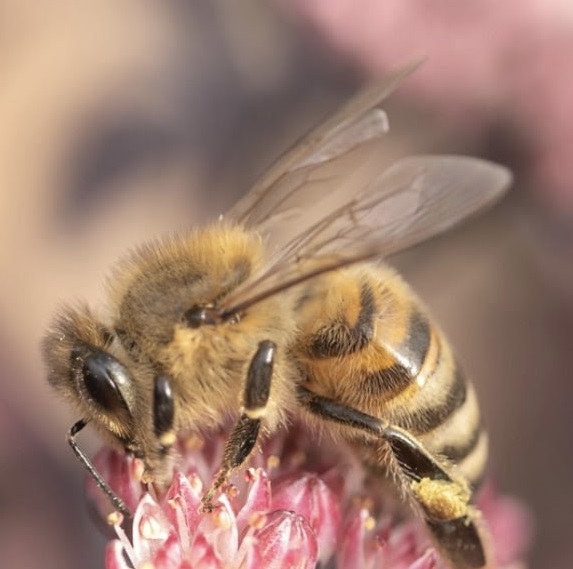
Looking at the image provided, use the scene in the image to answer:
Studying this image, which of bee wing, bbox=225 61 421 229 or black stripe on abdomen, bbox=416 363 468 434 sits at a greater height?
bee wing, bbox=225 61 421 229

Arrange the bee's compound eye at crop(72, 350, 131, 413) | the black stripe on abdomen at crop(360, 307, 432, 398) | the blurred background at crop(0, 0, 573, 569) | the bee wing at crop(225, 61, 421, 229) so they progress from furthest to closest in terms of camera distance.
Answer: the blurred background at crop(0, 0, 573, 569)
the bee wing at crop(225, 61, 421, 229)
the black stripe on abdomen at crop(360, 307, 432, 398)
the bee's compound eye at crop(72, 350, 131, 413)

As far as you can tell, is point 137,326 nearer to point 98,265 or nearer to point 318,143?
point 318,143

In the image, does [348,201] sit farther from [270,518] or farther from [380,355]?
[270,518]

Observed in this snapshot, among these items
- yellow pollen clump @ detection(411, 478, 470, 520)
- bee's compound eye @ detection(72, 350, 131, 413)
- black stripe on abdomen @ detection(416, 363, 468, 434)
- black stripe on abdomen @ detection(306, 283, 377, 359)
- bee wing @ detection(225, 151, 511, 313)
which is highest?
bee's compound eye @ detection(72, 350, 131, 413)

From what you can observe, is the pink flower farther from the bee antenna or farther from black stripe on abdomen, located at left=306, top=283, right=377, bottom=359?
black stripe on abdomen, located at left=306, top=283, right=377, bottom=359

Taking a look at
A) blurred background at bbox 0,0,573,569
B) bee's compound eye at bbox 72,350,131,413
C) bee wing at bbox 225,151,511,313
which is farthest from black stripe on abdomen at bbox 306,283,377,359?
blurred background at bbox 0,0,573,569

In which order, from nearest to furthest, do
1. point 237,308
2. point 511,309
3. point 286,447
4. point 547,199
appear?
point 237,308 < point 286,447 < point 547,199 < point 511,309

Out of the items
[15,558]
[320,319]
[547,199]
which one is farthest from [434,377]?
[15,558]

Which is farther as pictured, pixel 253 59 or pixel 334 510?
pixel 253 59
